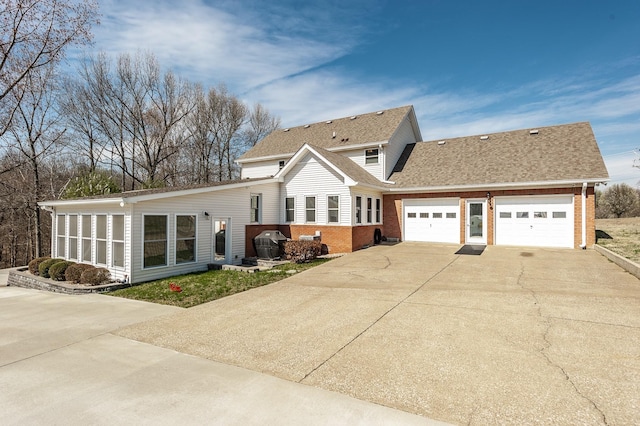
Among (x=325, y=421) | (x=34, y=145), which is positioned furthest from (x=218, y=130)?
(x=325, y=421)

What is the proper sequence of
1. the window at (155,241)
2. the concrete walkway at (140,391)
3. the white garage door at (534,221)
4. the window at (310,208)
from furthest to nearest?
the window at (310,208), the white garage door at (534,221), the window at (155,241), the concrete walkway at (140,391)

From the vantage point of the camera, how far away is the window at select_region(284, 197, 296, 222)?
18330 mm

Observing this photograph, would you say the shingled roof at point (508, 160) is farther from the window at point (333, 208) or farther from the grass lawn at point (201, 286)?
the grass lawn at point (201, 286)

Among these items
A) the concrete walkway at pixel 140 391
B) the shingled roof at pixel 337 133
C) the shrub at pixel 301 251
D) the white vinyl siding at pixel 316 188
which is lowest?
the concrete walkway at pixel 140 391

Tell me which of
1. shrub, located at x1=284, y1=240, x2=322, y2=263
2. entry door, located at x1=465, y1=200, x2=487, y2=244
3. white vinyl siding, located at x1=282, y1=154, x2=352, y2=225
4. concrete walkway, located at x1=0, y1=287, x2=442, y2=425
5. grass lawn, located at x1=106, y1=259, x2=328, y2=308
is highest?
white vinyl siding, located at x1=282, y1=154, x2=352, y2=225

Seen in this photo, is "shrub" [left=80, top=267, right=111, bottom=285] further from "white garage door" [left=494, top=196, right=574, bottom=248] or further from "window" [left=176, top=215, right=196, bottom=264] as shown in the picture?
"white garage door" [left=494, top=196, right=574, bottom=248]

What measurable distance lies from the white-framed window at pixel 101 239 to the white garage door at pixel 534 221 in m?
17.8

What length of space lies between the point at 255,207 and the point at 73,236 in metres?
7.91

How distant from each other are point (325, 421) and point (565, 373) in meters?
3.21

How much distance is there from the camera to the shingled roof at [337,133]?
2134 cm

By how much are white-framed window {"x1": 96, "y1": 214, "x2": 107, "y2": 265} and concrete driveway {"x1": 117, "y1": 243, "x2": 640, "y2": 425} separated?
698cm

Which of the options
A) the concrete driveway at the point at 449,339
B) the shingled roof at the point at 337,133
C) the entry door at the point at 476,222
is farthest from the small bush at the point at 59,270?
the entry door at the point at 476,222

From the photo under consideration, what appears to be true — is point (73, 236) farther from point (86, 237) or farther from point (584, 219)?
point (584, 219)

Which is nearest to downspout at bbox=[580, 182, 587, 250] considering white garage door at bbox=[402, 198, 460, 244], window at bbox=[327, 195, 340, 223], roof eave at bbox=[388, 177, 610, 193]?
roof eave at bbox=[388, 177, 610, 193]
